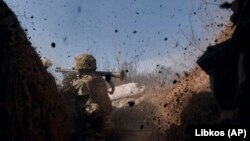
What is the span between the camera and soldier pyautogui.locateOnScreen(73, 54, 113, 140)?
9.41 meters

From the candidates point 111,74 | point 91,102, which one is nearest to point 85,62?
point 111,74

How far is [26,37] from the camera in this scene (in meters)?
6.66

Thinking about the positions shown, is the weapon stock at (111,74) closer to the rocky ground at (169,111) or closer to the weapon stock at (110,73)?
the weapon stock at (110,73)

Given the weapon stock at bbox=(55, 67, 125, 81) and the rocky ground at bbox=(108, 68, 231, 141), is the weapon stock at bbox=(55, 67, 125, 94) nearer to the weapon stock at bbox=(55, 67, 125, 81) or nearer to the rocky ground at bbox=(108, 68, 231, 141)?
the weapon stock at bbox=(55, 67, 125, 81)

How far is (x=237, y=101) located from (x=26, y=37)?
377 cm

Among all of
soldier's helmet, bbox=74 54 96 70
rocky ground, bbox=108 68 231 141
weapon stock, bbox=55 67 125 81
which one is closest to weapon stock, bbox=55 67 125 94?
weapon stock, bbox=55 67 125 81

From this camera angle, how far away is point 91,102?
9.77 meters

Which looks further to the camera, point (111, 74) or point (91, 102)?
point (111, 74)

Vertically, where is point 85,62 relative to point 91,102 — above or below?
above

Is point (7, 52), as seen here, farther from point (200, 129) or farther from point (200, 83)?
point (200, 83)

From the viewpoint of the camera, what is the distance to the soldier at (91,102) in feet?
30.9

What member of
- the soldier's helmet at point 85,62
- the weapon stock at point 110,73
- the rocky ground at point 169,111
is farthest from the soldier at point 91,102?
the rocky ground at point 169,111

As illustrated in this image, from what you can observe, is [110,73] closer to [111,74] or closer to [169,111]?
[111,74]

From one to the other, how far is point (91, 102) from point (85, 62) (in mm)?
1436
